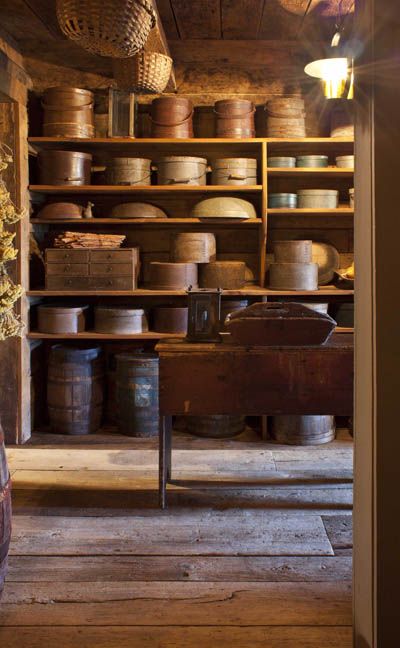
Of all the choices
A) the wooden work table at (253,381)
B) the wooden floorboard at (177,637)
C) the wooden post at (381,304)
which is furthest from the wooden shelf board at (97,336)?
the wooden post at (381,304)

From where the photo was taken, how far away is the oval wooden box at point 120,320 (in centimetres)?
479

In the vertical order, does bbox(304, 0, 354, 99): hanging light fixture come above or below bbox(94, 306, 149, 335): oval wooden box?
above

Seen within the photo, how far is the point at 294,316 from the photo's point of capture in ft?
11.6

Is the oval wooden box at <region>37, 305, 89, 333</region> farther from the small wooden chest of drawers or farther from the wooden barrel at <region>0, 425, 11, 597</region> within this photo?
the wooden barrel at <region>0, 425, 11, 597</region>

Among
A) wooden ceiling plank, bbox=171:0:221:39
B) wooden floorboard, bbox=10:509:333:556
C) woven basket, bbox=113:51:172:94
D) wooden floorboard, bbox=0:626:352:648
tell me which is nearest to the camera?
wooden floorboard, bbox=0:626:352:648

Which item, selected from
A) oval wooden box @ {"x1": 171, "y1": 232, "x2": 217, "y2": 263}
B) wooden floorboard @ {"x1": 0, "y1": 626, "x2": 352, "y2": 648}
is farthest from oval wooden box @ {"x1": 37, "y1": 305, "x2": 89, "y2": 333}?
wooden floorboard @ {"x1": 0, "y1": 626, "x2": 352, "y2": 648}

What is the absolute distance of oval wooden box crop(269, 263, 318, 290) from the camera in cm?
468

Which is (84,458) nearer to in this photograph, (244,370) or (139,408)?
(139,408)

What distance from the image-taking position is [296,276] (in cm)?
468

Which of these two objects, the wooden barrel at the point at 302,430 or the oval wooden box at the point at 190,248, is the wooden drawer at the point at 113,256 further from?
the wooden barrel at the point at 302,430

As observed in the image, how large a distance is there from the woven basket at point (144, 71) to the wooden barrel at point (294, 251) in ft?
4.36

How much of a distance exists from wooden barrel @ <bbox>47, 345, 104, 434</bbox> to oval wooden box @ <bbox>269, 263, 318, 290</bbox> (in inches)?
55.9

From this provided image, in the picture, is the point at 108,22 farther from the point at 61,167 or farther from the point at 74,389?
the point at 74,389

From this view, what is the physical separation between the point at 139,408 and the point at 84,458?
593 mm
